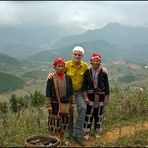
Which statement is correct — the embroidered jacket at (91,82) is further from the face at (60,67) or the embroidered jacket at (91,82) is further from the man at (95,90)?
the face at (60,67)

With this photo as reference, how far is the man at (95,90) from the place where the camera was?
717 centimetres

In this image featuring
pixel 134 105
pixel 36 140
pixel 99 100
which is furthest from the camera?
pixel 134 105

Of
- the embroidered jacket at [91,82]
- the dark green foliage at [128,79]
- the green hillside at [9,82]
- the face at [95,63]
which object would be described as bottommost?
the embroidered jacket at [91,82]

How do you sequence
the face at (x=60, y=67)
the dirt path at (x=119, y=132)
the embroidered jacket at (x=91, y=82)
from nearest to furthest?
the face at (x=60, y=67) → the embroidered jacket at (x=91, y=82) → the dirt path at (x=119, y=132)

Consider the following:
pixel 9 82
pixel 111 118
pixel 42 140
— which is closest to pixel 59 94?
pixel 42 140

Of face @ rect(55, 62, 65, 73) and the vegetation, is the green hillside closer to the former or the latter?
the vegetation

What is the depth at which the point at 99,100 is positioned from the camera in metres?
7.58

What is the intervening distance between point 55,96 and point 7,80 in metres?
125

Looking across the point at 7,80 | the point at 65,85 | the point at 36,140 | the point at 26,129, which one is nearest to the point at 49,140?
the point at 36,140

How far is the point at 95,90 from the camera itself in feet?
24.3

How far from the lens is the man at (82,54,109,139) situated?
717 cm

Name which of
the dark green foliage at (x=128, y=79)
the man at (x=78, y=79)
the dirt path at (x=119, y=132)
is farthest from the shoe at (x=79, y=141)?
the dark green foliage at (x=128, y=79)

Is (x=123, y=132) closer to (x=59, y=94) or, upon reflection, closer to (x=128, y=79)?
(x=59, y=94)

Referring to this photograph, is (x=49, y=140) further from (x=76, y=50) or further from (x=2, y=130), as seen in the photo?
(x=2, y=130)
